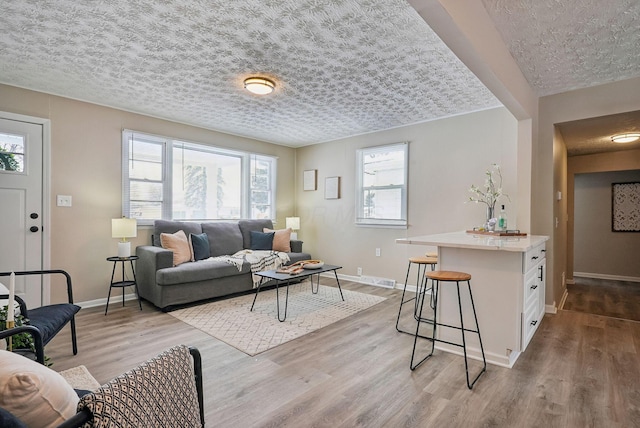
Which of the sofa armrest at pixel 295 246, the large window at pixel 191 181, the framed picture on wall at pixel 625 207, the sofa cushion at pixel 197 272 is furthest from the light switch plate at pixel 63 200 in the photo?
the framed picture on wall at pixel 625 207

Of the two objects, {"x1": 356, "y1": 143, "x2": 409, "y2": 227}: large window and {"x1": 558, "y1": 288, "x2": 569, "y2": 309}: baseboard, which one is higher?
{"x1": 356, "y1": 143, "x2": 409, "y2": 227}: large window

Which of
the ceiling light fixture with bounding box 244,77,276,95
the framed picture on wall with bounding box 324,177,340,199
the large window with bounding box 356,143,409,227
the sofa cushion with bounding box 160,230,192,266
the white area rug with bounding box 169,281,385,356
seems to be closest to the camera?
the white area rug with bounding box 169,281,385,356

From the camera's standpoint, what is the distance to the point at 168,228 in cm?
441

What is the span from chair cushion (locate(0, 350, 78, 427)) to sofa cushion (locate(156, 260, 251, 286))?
297cm

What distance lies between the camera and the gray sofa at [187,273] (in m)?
3.73

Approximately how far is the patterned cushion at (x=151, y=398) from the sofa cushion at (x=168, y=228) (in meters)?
3.59

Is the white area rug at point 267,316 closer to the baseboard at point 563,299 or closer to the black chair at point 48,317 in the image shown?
the black chair at point 48,317

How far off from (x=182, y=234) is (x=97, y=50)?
2.36 meters

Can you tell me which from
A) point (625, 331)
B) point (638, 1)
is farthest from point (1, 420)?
point (625, 331)

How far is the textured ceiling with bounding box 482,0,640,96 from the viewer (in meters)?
2.13

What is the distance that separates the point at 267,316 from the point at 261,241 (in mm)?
1838

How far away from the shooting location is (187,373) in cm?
112

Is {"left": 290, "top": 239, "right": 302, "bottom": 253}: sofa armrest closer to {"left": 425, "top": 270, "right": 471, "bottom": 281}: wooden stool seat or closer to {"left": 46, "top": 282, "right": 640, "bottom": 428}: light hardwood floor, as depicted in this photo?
{"left": 46, "top": 282, "right": 640, "bottom": 428}: light hardwood floor

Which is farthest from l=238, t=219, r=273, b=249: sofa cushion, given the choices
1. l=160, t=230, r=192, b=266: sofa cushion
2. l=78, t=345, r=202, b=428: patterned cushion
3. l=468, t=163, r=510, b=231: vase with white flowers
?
l=78, t=345, r=202, b=428: patterned cushion
